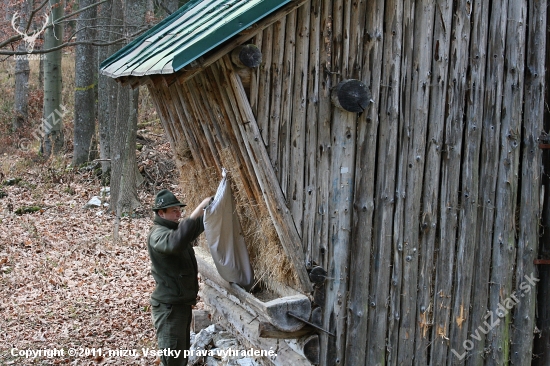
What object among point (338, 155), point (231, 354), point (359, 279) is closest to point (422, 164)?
point (338, 155)

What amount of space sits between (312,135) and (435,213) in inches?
48.8

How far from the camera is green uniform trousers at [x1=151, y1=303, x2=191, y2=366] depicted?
6070 mm

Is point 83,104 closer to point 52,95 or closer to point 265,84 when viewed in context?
point 52,95

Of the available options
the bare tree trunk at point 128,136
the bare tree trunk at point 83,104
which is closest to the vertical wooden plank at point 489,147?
the bare tree trunk at point 128,136

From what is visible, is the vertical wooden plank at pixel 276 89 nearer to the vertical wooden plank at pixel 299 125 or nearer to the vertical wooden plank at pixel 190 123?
the vertical wooden plank at pixel 299 125

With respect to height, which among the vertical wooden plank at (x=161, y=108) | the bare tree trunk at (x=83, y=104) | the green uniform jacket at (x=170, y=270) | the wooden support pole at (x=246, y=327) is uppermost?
the bare tree trunk at (x=83, y=104)

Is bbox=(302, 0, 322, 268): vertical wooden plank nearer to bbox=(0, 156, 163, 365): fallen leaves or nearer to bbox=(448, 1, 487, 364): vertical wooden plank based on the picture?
bbox=(448, 1, 487, 364): vertical wooden plank

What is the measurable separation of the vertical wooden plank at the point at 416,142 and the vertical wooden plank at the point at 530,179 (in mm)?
921

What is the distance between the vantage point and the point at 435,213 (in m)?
5.11

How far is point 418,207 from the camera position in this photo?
506cm

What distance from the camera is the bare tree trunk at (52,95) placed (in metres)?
16.9

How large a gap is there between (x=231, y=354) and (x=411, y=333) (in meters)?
2.25

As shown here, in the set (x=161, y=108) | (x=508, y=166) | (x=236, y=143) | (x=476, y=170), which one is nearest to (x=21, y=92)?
(x=161, y=108)

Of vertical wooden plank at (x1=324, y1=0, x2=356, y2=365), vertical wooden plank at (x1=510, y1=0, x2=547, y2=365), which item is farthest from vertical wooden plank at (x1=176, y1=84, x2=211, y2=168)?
vertical wooden plank at (x1=510, y1=0, x2=547, y2=365)
